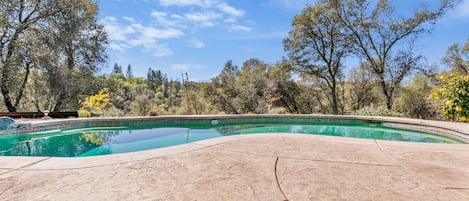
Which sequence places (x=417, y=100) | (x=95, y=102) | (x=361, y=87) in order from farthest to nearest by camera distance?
(x=361, y=87)
(x=95, y=102)
(x=417, y=100)

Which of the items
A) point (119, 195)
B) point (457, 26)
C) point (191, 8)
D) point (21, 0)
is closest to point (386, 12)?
point (457, 26)

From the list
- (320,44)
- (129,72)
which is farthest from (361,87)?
(129,72)

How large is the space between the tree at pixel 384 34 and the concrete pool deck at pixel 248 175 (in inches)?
365

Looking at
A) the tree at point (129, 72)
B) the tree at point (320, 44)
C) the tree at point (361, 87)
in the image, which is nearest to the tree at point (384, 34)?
the tree at point (320, 44)

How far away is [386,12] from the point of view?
10.3m

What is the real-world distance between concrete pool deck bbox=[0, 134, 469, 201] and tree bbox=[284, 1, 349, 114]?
32.2 ft

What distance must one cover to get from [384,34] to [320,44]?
2.86 metres

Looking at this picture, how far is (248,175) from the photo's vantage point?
5.98ft

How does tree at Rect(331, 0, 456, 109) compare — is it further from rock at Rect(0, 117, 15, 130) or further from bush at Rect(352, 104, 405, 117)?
rock at Rect(0, 117, 15, 130)

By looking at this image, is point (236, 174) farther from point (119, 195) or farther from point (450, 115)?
point (450, 115)

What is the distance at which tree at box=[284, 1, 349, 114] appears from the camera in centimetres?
1127

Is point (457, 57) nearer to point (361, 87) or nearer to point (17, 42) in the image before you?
point (361, 87)

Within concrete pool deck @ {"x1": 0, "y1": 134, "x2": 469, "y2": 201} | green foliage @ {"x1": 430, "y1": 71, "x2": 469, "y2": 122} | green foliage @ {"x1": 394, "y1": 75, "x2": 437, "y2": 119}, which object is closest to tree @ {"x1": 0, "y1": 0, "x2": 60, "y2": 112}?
concrete pool deck @ {"x1": 0, "y1": 134, "x2": 469, "y2": 201}

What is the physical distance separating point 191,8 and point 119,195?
9355 mm
